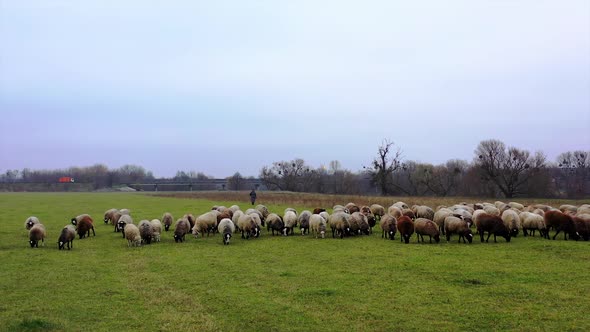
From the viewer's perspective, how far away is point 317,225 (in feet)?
74.6

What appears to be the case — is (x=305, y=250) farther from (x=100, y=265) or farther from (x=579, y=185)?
(x=579, y=185)

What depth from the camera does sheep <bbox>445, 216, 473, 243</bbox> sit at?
19.4m

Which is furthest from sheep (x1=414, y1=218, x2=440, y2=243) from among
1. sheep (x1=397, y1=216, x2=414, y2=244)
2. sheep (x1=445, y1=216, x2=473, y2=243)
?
sheep (x1=445, y1=216, x2=473, y2=243)

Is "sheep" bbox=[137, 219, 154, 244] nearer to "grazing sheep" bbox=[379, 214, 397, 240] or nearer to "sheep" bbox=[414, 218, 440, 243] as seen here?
"grazing sheep" bbox=[379, 214, 397, 240]

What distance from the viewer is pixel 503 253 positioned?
54.0ft

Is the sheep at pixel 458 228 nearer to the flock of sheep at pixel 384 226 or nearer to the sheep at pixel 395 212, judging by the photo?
the flock of sheep at pixel 384 226

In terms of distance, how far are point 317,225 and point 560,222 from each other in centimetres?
1141

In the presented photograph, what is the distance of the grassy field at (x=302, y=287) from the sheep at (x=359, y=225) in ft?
10.7

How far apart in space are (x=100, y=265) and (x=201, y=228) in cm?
819

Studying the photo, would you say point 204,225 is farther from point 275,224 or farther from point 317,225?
point 317,225

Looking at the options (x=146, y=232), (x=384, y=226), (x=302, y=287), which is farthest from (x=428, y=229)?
(x=146, y=232)

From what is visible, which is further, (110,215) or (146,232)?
(110,215)

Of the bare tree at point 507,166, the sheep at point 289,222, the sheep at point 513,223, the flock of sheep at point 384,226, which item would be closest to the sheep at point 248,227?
the flock of sheep at point 384,226

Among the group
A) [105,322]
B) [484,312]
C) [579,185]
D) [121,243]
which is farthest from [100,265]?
[579,185]
